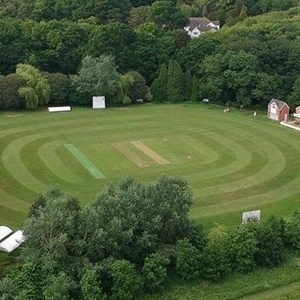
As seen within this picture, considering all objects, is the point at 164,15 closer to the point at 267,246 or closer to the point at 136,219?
the point at 267,246

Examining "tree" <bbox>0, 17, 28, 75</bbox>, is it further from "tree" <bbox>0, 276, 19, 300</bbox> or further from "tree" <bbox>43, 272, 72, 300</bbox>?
"tree" <bbox>43, 272, 72, 300</bbox>

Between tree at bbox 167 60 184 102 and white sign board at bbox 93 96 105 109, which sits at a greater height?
tree at bbox 167 60 184 102

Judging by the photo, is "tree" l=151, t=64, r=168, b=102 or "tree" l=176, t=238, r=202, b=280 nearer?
"tree" l=176, t=238, r=202, b=280

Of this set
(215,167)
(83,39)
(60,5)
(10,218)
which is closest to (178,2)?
(60,5)

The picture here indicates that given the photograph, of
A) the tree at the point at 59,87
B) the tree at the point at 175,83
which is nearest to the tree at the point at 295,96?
the tree at the point at 175,83

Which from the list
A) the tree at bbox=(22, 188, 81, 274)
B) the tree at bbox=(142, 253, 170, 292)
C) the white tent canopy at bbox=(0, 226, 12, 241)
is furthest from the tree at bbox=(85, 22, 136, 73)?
the tree at bbox=(142, 253, 170, 292)

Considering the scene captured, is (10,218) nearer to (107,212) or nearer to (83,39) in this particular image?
(107,212)
